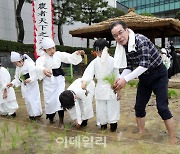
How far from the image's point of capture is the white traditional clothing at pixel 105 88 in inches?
151

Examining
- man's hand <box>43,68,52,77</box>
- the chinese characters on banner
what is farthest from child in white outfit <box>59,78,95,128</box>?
the chinese characters on banner

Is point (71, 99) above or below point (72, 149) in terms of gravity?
above

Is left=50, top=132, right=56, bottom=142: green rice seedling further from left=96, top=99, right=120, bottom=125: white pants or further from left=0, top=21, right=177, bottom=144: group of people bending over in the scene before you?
left=96, top=99, right=120, bottom=125: white pants

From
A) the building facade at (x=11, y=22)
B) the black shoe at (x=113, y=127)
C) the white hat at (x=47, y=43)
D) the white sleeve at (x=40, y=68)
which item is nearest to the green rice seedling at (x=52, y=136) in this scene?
the black shoe at (x=113, y=127)

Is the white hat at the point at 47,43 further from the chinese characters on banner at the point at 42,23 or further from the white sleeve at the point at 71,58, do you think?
the chinese characters on banner at the point at 42,23

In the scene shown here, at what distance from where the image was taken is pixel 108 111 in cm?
390

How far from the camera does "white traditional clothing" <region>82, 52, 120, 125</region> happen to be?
12.5 feet

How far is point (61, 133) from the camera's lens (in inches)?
141

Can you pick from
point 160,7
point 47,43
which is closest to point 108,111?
point 47,43

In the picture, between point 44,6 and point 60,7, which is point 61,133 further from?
point 60,7

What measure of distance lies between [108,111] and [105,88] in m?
0.36

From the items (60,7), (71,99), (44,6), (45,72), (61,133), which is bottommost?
(61,133)

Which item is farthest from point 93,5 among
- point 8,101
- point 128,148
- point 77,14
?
point 128,148

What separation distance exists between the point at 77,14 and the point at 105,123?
11.9 meters
